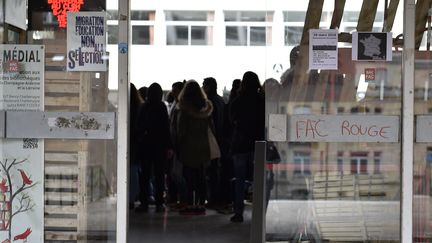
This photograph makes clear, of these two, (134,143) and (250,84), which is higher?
(250,84)

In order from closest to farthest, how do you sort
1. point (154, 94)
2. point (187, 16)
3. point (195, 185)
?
point (154, 94), point (195, 185), point (187, 16)

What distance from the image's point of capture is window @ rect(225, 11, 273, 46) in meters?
9.97

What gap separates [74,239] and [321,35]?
2363mm

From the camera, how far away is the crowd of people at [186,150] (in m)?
6.74

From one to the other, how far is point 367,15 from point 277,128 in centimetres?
111

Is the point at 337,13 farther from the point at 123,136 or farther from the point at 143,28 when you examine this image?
the point at 143,28

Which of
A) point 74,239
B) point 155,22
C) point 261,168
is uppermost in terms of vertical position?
point 155,22

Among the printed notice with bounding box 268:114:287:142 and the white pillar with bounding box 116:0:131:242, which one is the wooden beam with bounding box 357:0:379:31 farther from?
the white pillar with bounding box 116:0:131:242

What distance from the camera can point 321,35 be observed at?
13.5 ft

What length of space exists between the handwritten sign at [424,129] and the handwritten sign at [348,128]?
5.9 inches

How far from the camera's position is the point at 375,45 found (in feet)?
13.4

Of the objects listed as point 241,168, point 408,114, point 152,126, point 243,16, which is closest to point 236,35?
point 243,16

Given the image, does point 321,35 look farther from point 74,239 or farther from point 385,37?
point 74,239

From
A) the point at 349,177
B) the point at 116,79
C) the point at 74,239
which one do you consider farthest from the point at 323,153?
the point at 74,239
